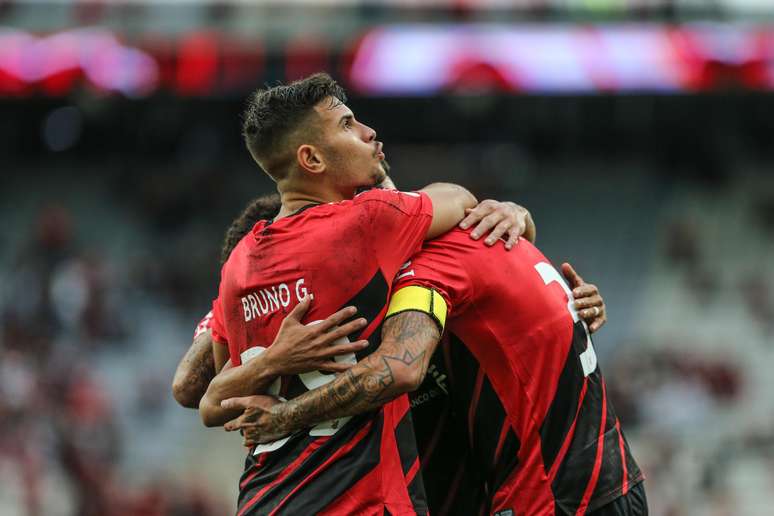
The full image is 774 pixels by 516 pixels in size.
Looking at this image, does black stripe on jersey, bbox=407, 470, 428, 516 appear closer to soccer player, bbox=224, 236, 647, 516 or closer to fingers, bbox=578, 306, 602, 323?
soccer player, bbox=224, 236, 647, 516

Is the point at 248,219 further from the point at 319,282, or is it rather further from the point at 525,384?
the point at 525,384

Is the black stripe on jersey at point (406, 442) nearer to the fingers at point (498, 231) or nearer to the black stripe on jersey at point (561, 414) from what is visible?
the black stripe on jersey at point (561, 414)

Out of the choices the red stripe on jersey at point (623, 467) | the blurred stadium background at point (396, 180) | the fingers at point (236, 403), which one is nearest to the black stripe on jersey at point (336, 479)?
the fingers at point (236, 403)

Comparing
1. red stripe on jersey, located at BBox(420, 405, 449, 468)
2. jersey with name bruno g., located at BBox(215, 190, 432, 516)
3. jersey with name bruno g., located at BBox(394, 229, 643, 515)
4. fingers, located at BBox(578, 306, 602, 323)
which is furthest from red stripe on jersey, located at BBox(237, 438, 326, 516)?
fingers, located at BBox(578, 306, 602, 323)

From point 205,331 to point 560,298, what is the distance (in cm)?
158

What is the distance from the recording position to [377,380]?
3.78 m

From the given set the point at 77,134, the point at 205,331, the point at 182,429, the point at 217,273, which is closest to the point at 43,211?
the point at 77,134

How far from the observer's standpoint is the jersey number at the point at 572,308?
14.5ft

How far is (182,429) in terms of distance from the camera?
16.6m

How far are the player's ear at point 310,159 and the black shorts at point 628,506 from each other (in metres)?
1.74

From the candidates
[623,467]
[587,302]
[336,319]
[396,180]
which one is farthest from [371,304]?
[396,180]

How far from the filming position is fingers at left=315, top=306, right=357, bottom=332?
12.7 ft

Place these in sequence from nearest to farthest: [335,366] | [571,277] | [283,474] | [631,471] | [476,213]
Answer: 1. [335,366]
2. [283,474]
3. [476,213]
4. [631,471]
5. [571,277]

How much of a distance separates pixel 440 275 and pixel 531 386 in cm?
62
